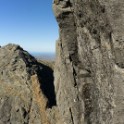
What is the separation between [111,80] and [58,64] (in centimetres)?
1312

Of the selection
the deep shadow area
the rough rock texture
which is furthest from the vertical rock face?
the deep shadow area

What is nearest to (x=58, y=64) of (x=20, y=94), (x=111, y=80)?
(x=111, y=80)

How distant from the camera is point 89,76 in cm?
3036

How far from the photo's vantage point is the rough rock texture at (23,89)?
57.2m

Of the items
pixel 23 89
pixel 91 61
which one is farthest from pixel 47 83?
pixel 91 61

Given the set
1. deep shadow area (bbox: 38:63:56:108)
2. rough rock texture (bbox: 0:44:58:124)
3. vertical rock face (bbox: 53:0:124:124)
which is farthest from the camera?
deep shadow area (bbox: 38:63:56:108)

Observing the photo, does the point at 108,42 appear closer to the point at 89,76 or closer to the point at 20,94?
the point at 89,76

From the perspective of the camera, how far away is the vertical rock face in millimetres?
24263

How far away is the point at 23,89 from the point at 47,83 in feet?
16.5

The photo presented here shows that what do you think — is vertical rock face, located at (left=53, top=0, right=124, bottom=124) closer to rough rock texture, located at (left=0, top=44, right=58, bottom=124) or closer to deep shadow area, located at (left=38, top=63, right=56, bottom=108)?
rough rock texture, located at (left=0, top=44, right=58, bottom=124)

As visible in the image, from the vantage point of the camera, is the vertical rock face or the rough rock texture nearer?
the vertical rock face

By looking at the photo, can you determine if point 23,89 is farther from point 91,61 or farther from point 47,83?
point 91,61

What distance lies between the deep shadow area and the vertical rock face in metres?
20.2

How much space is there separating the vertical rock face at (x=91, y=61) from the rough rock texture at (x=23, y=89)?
18758mm
